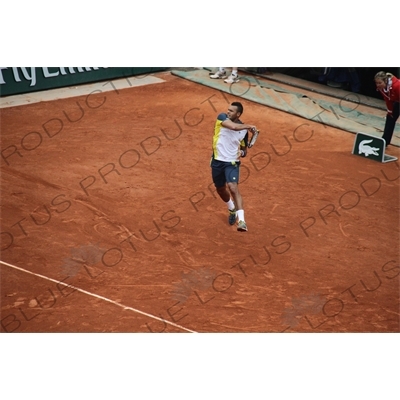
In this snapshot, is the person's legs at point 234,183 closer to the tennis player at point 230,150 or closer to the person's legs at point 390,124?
the tennis player at point 230,150

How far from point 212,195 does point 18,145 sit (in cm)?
413

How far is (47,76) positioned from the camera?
17.1 metres

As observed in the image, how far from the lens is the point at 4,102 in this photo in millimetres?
15922

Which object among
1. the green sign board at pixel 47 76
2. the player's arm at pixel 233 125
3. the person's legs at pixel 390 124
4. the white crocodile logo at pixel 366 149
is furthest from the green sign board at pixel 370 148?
the green sign board at pixel 47 76

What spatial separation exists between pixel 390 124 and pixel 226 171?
17.9 feet

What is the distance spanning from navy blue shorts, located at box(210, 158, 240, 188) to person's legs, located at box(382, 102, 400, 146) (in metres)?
5.16

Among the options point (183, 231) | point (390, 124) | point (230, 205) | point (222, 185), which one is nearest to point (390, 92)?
point (390, 124)

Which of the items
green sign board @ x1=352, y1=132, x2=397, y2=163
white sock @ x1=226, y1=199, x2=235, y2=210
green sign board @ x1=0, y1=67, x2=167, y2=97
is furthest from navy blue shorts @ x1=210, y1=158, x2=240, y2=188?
green sign board @ x1=0, y1=67, x2=167, y2=97

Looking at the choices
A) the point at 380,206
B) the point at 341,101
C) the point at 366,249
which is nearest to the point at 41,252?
the point at 366,249

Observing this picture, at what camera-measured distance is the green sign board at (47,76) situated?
53.4 feet

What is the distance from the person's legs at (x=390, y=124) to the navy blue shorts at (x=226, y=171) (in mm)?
5156

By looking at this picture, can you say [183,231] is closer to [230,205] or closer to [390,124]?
[230,205]

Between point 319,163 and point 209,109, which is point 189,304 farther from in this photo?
point 209,109

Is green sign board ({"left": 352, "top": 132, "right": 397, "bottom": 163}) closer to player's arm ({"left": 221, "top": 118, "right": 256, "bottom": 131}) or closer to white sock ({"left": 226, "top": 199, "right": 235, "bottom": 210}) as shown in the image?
white sock ({"left": 226, "top": 199, "right": 235, "bottom": 210})
